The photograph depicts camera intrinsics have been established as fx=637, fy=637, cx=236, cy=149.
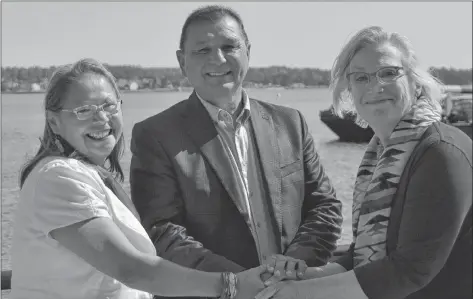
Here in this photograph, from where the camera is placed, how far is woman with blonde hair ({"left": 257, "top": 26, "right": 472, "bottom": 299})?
6.75 feet

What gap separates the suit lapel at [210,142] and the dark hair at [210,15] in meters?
0.31

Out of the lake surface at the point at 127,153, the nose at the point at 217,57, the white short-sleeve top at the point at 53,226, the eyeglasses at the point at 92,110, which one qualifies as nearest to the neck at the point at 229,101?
the nose at the point at 217,57

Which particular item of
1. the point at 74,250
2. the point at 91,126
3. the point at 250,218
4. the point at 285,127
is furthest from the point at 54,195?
the point at 285,127

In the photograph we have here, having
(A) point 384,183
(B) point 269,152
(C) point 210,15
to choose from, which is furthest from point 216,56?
(A) point 384,183

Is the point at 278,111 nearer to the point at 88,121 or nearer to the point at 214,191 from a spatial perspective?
the point at 214,191

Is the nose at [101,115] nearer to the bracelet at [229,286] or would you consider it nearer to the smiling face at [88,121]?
the smiling face at [88,121]

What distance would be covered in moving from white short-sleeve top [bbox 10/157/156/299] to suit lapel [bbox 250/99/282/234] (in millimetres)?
883

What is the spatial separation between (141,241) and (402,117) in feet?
3.41

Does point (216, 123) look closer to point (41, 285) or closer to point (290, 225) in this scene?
point (290, 225)

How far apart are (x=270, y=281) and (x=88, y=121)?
939 mm

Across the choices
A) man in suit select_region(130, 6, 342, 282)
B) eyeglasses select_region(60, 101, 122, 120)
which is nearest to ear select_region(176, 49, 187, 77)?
man in suit select_region(130, 6, 342, 282)

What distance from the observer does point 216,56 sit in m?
2.76

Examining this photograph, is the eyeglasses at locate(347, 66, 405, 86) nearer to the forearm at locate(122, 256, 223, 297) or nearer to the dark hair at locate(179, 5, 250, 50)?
the dark hair at locate(179, 5, 250, 50)

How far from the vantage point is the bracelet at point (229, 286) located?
236cm
